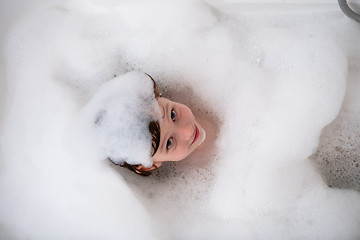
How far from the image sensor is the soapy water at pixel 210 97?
103cm

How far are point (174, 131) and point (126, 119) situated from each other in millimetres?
127

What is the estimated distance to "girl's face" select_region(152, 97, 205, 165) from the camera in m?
0.86

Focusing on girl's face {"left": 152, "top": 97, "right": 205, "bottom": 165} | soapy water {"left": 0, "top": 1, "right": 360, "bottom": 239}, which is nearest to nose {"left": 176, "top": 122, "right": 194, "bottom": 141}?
girl's face {"left": 152, "top": 97, "right": 205, "bottom": 165}

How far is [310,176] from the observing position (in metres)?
1.06

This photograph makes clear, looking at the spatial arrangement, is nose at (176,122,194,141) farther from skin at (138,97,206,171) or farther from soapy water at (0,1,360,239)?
soapy water at (0,1,360,239)

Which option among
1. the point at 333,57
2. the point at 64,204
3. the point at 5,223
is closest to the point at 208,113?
the point at 333,57

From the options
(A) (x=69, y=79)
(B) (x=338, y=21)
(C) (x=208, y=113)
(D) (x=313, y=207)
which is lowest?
(D) (x=313, y=207)

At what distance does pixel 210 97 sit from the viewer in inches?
43.5

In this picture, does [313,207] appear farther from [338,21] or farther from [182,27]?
[182,27]

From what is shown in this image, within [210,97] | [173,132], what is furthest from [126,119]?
[210,97]

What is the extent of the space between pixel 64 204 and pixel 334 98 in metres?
0.80

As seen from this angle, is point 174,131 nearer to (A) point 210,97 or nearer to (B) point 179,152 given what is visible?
(B) point 179,152

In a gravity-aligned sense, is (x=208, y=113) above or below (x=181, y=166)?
above

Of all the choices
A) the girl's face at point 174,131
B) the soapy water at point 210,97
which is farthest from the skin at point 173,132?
the soapy water at point 210,97
